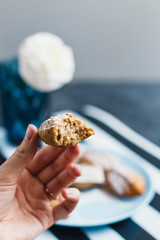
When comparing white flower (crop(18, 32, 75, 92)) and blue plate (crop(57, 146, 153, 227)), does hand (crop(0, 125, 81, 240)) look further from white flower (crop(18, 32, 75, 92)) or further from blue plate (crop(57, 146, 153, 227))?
white flower (crop(18, 32, 75, 92))

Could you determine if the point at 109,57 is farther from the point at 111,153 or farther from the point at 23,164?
the point at 23,164

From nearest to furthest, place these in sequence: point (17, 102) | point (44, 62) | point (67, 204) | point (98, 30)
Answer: point (67, 204) < point (44, 62) < point (17, 102) < point (98, 30)

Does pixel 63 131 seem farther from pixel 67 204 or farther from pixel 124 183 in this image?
pixel 124 183

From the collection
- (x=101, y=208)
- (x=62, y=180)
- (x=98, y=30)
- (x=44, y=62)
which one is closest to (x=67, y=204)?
(x=62, y=180)

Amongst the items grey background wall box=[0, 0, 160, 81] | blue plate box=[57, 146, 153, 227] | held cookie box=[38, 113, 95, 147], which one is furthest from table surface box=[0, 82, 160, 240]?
held cookie box=[38, 113, 95, 147]

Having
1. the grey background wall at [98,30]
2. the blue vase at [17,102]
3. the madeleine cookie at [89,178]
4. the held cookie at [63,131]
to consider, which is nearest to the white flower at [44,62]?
the blue vase at [17,102]

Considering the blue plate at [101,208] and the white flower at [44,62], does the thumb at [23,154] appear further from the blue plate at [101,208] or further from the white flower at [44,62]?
the white flower at [44,62]
